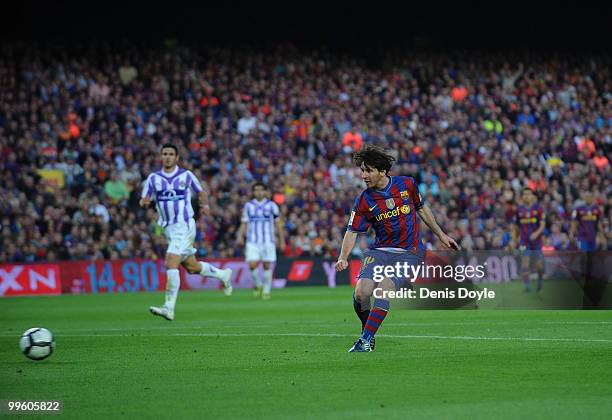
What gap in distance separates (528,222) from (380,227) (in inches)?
530

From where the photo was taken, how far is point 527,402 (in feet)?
24.6

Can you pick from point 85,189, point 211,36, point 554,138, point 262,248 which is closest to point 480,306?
point 262,248

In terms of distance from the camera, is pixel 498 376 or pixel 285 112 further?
pixel 285 112

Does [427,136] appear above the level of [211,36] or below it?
below

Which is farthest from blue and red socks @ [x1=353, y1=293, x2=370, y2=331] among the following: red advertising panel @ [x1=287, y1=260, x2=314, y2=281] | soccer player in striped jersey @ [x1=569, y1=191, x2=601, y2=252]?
red advertising panel @ [x1=287, y1=260, x2=314, y2=281]

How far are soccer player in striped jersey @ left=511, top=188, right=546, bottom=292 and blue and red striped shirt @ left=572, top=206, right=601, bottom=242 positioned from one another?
4.43 ft

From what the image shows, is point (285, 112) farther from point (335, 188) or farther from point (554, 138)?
point (554, 138)

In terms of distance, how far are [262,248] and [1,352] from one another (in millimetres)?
13905

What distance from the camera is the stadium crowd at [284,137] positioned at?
29188mm

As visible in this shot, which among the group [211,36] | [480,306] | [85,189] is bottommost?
[480,306]

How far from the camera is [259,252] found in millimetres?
25516

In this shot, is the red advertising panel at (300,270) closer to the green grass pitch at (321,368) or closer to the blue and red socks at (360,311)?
the green grass pitch at (321,368)

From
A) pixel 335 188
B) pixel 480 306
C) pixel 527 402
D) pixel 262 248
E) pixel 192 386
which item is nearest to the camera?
pixel 527 402

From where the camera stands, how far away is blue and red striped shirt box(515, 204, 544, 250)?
24.0m
